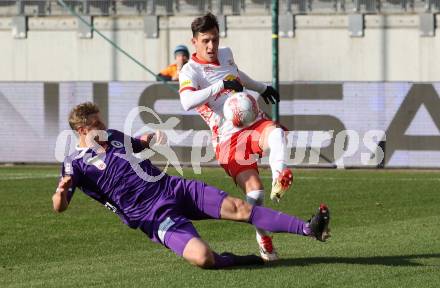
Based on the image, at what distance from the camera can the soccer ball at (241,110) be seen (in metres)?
10.7

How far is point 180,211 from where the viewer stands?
10.0m

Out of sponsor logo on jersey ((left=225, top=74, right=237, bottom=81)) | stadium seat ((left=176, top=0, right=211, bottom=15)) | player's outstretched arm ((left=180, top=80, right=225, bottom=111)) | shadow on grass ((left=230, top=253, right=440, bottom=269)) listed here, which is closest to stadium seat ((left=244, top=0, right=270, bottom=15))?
stadium seat ((left=176, top=0, right=211, bottom=15))

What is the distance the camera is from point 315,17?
92.7 ft

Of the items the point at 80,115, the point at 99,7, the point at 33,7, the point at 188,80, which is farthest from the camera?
the point at 33,7

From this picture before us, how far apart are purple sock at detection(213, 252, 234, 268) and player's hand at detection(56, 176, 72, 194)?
53.1 inches

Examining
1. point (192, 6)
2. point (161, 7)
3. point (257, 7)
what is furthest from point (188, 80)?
point (161, 7)

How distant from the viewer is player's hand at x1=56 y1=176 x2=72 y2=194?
9.36m

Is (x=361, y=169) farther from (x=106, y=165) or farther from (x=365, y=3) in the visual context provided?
(x=106, y=165)

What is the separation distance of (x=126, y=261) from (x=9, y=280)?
51.8 inches

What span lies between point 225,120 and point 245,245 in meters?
1.44

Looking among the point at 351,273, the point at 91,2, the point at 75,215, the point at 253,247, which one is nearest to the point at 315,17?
the point at 91,2

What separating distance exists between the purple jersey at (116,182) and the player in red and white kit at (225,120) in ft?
3.28

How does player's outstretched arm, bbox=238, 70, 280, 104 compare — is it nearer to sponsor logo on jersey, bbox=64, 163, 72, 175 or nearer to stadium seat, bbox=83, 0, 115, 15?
sponsor logo on jersey, bbox=64, 163, 72, 175

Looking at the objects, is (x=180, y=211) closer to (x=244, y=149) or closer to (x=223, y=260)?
(x=223, y=260)
